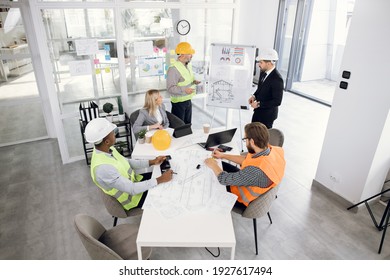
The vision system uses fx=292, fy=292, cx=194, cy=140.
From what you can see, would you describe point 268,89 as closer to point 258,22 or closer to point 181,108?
point 181,108

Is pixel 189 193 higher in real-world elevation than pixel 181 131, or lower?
lower

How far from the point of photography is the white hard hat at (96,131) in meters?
2.35

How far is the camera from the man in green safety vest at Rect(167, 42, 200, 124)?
414 cm

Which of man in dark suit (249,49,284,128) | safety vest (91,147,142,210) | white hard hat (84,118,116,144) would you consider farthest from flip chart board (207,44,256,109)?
white hard hat (84,118,116,144)

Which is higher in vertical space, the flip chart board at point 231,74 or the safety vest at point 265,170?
the flip chart board at point 231,74

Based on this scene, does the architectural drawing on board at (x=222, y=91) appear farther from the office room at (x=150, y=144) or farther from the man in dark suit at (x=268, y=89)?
the man in dark suit at (x=268, y=89)

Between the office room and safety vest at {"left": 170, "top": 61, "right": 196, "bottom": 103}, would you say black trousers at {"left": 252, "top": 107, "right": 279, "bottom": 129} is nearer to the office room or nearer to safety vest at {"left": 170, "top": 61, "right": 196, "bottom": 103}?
the office room

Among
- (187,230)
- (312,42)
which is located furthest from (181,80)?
(312,42)

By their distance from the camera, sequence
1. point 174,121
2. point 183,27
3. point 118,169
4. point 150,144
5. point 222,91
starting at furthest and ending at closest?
point 183,27
point 222,91
point 174,121
point 150,144
point 118,169

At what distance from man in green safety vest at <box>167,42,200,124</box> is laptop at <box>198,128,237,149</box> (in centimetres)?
A: 131

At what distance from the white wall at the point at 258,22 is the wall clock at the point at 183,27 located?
11.8 ft

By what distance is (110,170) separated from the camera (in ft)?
7.68

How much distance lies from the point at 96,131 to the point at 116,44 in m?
2.30

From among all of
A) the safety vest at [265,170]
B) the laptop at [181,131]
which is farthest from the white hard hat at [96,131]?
the safety vest at [265,170]
